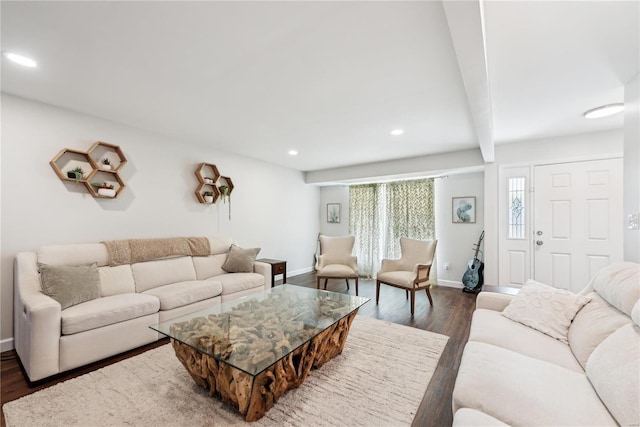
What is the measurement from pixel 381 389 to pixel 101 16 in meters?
2.95

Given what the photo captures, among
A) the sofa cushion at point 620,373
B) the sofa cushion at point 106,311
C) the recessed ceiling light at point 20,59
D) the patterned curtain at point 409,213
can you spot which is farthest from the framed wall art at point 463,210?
the recessed ceiling light at point 20,59

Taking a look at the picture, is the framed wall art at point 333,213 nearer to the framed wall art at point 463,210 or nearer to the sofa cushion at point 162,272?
the framed wall art at point 463,210

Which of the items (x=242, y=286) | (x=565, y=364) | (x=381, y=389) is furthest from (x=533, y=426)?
(x=242, y=286)

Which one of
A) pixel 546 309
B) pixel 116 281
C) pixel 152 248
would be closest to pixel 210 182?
pixel 152 248

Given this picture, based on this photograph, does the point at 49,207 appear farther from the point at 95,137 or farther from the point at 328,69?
the point at 328,69

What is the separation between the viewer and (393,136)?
360 cm

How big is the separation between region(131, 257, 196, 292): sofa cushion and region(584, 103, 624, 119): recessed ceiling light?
16.2 feet

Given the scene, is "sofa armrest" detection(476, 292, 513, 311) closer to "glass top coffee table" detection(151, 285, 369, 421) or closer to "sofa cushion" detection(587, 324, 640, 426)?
"sofa cushion" detection(587, 324, 640, 426)

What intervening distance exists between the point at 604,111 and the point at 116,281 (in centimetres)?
535

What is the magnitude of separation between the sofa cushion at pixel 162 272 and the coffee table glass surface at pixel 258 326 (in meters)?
1.25

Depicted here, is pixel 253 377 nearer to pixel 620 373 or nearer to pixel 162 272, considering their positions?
pixel 620 373

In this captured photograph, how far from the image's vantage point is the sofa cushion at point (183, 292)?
2.74 meters

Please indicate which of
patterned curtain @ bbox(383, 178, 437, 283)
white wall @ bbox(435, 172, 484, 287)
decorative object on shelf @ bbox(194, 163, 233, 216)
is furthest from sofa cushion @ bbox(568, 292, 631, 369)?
decorative object on shelf @ bbox(194, 163, 233, 216)

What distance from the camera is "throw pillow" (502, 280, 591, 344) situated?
178 centimetres
